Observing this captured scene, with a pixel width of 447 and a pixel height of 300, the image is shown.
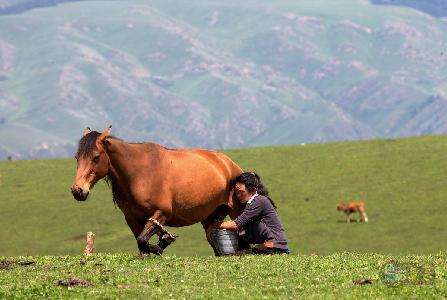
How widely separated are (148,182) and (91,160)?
4.64 ft

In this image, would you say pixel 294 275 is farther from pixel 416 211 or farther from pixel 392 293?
pixel 416 211

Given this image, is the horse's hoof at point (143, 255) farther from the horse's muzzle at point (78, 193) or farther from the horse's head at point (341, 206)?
the horse's head at point (341, 206)

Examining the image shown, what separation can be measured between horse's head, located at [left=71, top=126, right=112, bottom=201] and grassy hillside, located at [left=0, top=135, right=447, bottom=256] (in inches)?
2279

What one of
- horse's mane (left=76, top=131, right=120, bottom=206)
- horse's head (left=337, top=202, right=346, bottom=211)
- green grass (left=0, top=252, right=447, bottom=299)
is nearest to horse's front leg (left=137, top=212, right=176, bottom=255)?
green grass (left=0, top=252, right=447, bottom=299)

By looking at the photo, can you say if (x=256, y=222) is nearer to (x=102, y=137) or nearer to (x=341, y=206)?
(x=102, y=137)

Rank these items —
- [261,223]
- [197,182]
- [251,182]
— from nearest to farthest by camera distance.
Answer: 1. [261,223]
2. [251,182]
3. [197,182]

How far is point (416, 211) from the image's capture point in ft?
313

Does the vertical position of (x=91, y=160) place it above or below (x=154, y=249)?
above

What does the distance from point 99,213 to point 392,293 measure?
84.5m

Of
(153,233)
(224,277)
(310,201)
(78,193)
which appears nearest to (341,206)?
(310,201)

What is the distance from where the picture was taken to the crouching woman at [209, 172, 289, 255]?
24.8m

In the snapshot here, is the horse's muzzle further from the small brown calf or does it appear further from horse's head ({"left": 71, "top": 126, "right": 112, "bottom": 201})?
the small brown calf

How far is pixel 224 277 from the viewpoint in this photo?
798 inches

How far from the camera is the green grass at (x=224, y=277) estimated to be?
1828cm
